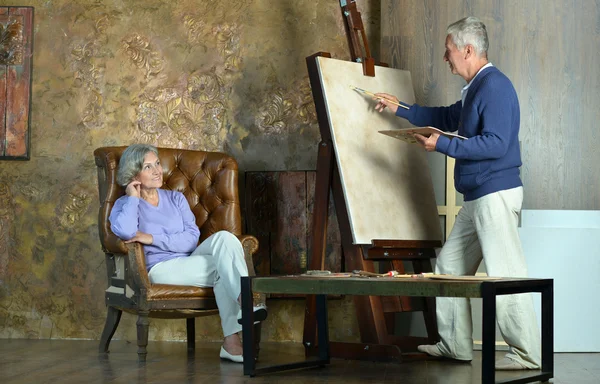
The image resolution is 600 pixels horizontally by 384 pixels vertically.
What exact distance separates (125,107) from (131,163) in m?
0.94

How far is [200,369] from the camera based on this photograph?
3.48m

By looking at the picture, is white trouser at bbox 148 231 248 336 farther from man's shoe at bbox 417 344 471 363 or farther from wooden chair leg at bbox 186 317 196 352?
man's shoe at bbox 417 344 471 363

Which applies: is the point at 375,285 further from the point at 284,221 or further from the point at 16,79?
the point at 16,79

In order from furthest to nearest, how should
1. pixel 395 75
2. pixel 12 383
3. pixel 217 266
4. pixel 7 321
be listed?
pixel 7 321, pixel 395 75, pixel 217 266, pixel 12 383

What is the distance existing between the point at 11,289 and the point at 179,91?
1568mm

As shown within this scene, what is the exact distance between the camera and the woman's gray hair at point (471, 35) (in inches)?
140

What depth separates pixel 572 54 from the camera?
4582 millimetres

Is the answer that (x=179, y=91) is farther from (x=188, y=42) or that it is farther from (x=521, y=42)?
(x=521, y=42)

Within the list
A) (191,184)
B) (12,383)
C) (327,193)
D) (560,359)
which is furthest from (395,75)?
(12,383)

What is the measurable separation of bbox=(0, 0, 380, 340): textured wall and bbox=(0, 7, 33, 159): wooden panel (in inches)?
2.0

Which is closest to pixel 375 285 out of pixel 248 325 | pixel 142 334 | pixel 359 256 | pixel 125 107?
pixel 248 325

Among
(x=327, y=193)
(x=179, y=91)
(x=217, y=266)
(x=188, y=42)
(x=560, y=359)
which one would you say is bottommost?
(x=560, y=359)

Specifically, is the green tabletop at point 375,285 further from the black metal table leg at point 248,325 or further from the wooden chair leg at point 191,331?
the wooden chair leg at point 191,331

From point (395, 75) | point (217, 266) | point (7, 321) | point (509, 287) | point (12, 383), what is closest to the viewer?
point (509, 287)
